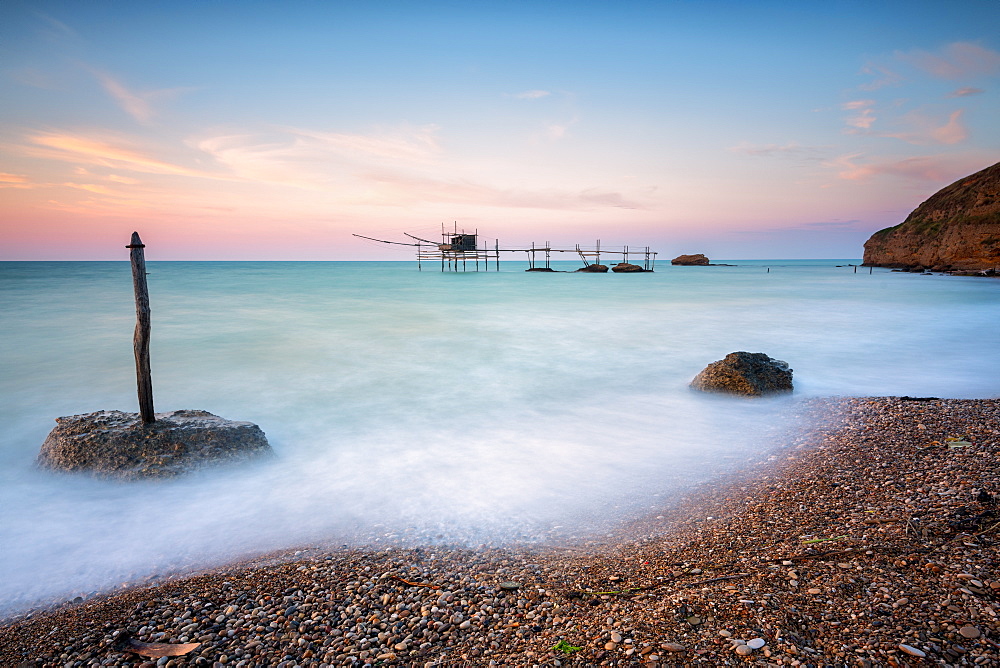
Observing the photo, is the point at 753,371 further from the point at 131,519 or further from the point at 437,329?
the point at 437,329

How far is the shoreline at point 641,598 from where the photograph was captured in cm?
255

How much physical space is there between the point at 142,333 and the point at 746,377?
8155mm

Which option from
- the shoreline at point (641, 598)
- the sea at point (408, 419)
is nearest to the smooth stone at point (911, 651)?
the shoreline at point (641, 598)

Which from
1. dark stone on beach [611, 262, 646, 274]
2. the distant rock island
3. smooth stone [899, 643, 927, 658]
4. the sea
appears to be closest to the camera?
smooth stone [899, 643, 927, 658]

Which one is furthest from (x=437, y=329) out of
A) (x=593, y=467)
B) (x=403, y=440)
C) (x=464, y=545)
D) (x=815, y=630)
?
(x=815, y=630)

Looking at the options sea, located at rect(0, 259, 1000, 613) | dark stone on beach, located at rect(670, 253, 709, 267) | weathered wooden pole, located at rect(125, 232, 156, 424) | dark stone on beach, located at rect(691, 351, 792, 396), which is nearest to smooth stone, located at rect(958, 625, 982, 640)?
sea, located at rect(0, 259, 1000, 613)

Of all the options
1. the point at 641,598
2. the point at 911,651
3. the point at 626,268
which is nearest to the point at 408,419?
the point at 641,598

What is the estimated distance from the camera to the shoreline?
2547mm

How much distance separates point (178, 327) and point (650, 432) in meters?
16.0

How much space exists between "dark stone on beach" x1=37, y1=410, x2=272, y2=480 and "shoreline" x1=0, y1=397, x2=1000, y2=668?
2080mm

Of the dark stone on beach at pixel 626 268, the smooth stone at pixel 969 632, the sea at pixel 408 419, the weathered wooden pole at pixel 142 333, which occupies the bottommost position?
the sea at pixel 408 419

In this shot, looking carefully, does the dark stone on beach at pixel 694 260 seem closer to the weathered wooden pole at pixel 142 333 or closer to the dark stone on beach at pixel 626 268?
the dark stone on beach at pixel 626 268

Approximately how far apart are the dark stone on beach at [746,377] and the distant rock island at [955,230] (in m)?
55.5

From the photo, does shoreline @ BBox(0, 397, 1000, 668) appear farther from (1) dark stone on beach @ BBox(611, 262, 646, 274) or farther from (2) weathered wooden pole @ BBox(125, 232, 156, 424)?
(1) dark stone on beach @ BBox(611, 262, 646, 274)
